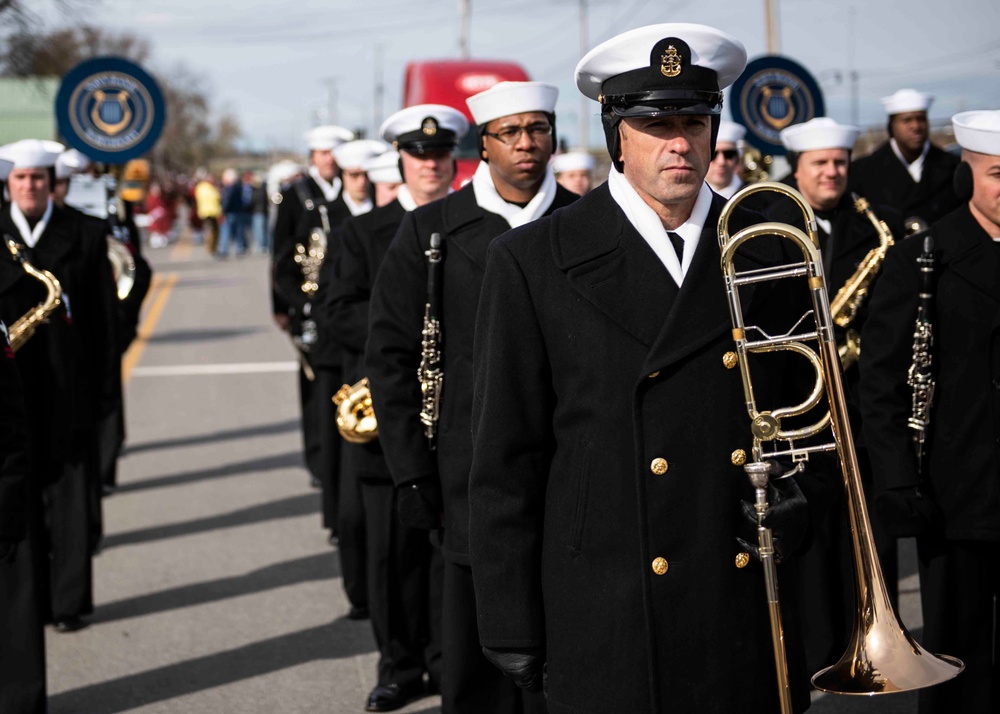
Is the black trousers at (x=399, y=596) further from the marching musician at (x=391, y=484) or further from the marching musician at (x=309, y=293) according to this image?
the marching musician at (x=309, y=293)

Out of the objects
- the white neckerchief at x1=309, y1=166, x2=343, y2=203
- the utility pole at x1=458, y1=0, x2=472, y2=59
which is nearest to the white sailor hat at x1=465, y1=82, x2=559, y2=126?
the white neckerchief at x1=309, y1=166, x2=343, y2=203

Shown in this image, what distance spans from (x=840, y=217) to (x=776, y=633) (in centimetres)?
375

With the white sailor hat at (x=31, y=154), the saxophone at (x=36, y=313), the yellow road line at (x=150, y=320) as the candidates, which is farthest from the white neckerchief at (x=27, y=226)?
the yellow road line at (x=150, y=320)

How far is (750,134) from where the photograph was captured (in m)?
10.2

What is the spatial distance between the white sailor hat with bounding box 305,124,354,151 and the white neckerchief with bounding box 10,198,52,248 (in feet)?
10.2

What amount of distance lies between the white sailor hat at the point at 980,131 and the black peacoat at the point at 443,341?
131 centimetres

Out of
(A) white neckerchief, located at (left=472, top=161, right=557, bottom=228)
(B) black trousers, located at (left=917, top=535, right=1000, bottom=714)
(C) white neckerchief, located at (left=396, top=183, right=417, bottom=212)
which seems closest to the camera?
(B) black trousers, located at (left=917, top=535, right=1000, bottom=714)

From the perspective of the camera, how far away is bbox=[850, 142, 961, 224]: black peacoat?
9.27 metres

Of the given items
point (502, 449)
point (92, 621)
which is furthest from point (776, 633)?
point (92, 621)

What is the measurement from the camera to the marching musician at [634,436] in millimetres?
3193

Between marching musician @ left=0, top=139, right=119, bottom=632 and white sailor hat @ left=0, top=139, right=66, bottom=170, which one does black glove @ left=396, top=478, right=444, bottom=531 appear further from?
white sailor hat @ left=0, top=139, right=66, bottom=170

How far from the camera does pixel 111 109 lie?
11.0 metres

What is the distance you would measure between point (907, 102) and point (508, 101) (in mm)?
5328

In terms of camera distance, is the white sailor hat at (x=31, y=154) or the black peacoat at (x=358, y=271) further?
the white sailor hat at (x=31, y=154)
